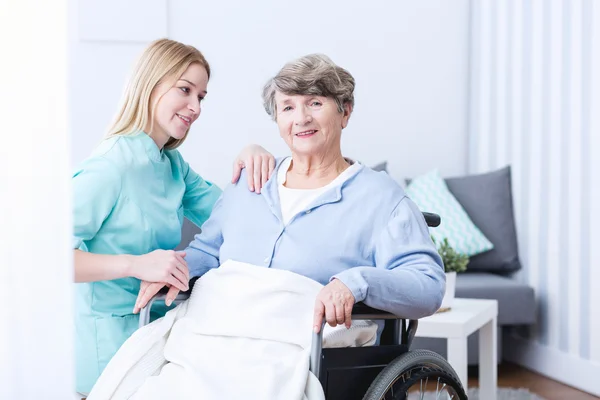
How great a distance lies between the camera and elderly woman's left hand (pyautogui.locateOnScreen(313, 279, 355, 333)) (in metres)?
1.45

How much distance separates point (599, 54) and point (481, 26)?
3.44 feet

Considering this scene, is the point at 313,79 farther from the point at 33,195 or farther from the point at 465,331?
the point at 465,331

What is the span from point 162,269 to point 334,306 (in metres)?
0.43

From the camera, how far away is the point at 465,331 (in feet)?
8.36

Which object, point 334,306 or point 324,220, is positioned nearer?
point 334,306

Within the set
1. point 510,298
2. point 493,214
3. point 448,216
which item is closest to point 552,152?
point 493,214

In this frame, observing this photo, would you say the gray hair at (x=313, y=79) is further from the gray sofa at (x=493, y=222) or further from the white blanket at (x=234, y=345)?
the gray sofa at (x=493, y=222)

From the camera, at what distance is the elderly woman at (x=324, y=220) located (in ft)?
5.23

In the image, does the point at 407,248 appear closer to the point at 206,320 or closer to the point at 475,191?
the point at 206,320

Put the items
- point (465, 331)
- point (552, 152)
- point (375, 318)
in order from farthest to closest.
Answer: point (552, 152) < point (465, 331) < point (375, 318)

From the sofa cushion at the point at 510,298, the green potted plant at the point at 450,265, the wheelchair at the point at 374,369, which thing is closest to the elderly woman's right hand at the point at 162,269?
the wheelchair at the point at 374,369

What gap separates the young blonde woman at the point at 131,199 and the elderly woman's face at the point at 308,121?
0.14m

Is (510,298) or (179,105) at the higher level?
(179,105)

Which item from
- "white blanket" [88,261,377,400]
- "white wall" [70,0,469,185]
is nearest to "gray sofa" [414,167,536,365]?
"white wall" [70,0,469,185]
